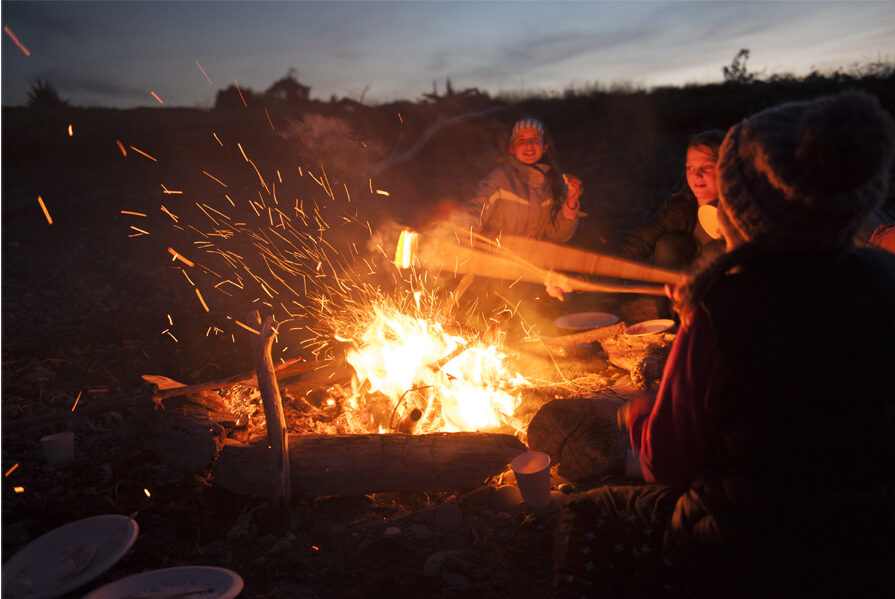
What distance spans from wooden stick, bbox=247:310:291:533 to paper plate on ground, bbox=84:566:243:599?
54cm

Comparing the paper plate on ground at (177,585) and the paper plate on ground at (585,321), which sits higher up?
the paper plate on ground at (585,321)

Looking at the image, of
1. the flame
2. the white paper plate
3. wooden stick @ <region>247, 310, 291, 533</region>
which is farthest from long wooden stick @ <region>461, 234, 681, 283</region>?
wooden stick @ <region>247, 310, 291, 533</region>

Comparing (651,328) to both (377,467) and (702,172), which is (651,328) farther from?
(377,467)

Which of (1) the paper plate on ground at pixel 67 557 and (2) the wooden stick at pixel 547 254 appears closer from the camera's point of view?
(1) the paper plate on ground at pixel 67 557

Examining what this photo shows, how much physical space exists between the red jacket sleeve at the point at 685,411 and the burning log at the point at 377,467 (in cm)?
166

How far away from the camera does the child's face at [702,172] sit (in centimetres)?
404

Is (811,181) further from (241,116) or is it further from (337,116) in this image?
(241,116)

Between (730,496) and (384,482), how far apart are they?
223 centimetres

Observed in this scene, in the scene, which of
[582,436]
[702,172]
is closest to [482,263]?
[702,172]

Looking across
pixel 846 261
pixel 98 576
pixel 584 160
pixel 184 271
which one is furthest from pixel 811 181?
pixel 584 160

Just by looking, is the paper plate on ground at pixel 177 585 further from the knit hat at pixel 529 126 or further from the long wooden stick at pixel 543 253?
the knit hat at pixel 529 126

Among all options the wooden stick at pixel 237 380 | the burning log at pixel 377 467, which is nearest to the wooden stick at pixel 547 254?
the wooden stick at pixel 237 380

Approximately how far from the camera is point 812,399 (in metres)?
1.38

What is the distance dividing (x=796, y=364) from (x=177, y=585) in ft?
9.14
